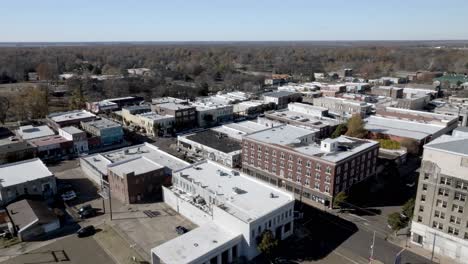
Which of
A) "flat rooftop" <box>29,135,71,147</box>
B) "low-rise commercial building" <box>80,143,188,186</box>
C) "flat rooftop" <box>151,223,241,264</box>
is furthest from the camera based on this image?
"flat rooftop" <box>29,135,71,147</box>

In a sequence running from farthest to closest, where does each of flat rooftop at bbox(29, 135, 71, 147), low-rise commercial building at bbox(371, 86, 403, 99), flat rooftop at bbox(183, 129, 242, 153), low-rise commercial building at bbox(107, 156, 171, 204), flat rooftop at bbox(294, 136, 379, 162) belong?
low-rise commercial building at bbox(371, 86, 403, 99)
flat rooftop at bbox(29, 135, 71, 147)
flat rooftop at bbox(183, 129, 242, 153)
low-rise commercial building at bbox(107, 156, 171, 204)
flat rooftop at bbox(294, 136, 379, 162)

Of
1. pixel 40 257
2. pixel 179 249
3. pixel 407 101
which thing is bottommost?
pixel 40 257

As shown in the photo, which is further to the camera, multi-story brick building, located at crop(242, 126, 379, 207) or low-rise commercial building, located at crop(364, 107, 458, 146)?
low-rise commercial building, located at crop(364, 107, 458, 146)

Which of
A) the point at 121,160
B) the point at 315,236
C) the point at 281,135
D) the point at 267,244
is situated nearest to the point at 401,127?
the point at 281,135

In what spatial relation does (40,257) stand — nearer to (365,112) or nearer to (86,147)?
(86,147)

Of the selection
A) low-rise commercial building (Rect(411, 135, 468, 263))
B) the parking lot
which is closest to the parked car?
the parking lot

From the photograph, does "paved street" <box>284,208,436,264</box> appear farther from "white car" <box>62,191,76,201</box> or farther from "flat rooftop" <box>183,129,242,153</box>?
"white car" <box>62,191,76,201</box>

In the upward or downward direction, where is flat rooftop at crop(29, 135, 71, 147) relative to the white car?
upward

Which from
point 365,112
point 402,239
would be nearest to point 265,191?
point 402,239
